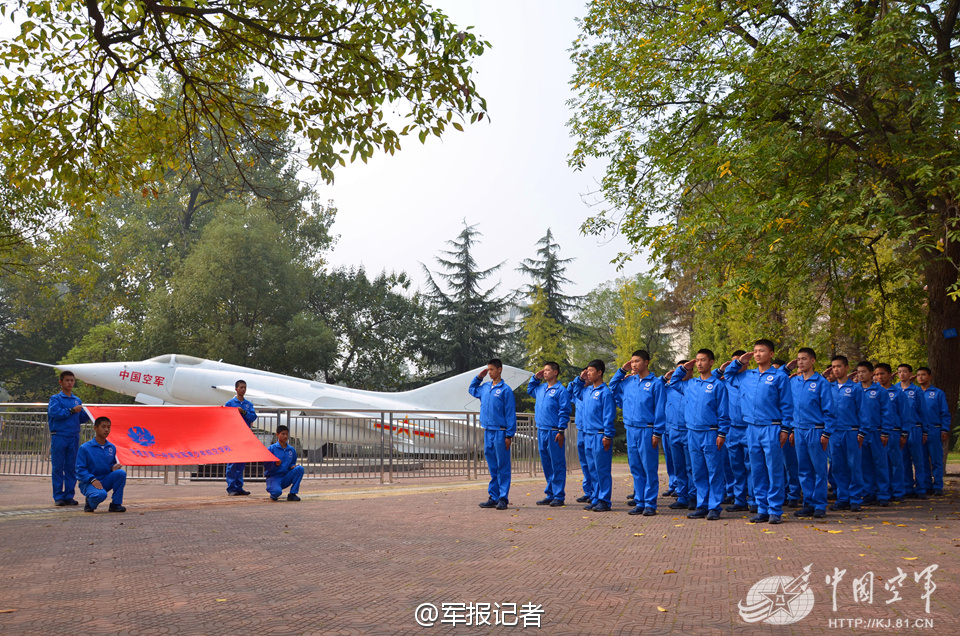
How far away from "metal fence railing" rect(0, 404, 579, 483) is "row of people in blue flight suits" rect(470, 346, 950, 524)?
4314mm

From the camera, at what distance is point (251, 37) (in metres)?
8.67

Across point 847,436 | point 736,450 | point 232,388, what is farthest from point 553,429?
point 232,388

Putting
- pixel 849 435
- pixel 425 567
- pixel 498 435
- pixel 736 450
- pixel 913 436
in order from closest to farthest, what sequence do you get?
pixel 425 567 < pixel 736 450 < pixel 498 435 < pixel 849 435 < pixel 913 436

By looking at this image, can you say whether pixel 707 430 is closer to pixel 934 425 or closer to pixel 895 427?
pixel 895 427

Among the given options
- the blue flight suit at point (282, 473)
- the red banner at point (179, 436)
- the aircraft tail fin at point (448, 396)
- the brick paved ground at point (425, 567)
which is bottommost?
the brick paved ground at point (425, 567)

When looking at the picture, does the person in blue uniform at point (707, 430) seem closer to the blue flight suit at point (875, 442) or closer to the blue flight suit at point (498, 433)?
the blue flight suit at point (498, 433)

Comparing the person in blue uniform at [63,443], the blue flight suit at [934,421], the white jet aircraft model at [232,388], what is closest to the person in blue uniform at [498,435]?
the person in blue uniform at [63,443]

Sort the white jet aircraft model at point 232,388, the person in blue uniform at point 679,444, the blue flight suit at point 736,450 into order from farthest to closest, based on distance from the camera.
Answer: the white jet aircraft model at point 232,388
the person in blue uniform at point 679,444
the blue flight suit at point 736,450

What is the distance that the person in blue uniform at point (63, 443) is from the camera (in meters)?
10.2

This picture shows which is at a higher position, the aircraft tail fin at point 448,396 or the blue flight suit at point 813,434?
the aircraft tail fin at point 448,396

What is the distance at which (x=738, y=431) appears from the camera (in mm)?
9562

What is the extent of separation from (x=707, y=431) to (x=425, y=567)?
484 cm

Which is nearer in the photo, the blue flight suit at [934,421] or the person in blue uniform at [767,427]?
the person in blue uniform at [767,427]

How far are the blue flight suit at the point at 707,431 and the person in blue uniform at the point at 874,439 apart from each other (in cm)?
330
